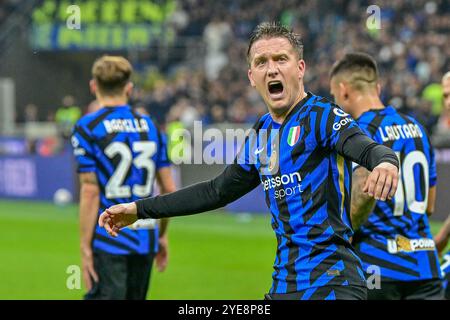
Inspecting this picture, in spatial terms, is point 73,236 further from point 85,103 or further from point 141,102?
point 85,103

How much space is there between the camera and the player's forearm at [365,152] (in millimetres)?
3648

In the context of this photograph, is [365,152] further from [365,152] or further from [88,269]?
[88,269]

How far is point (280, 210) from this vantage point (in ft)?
13.9

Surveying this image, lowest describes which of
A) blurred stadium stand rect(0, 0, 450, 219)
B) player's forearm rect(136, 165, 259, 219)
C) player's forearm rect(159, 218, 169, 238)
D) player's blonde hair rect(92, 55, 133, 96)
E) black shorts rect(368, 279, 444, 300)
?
black shorts rect(368, 279, 444, 300)

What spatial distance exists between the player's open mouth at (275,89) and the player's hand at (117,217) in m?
0.91

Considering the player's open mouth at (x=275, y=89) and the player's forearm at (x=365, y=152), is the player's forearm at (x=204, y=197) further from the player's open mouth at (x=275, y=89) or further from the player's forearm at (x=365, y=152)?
the player's forearm at (x=365, y=152)

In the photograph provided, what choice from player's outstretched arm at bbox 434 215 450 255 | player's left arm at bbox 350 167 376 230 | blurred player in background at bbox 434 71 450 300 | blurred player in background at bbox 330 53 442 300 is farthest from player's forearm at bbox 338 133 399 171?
player's outstretched arm at bbox 434 215 450 255

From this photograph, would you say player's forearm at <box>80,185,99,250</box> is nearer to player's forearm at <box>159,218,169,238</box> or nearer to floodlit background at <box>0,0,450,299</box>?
player's forearm at <box>159,218,169,238</box>

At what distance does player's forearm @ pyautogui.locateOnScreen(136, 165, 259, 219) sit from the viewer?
4488 mm

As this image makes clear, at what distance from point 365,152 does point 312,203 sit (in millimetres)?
460

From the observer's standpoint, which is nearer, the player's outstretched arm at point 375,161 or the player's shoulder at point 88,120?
the player's outstretched arm at point 375,161

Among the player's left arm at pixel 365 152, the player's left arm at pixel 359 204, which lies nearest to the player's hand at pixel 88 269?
the player's left arm at pixel 359 204

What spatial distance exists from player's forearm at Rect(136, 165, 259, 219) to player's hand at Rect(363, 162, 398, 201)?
3.43 feet
